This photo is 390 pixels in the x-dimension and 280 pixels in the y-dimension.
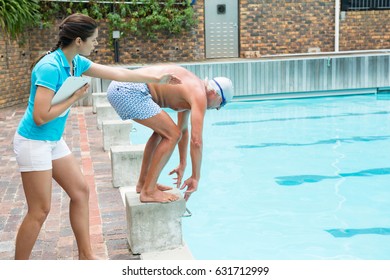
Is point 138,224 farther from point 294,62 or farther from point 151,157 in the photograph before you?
point 294,62

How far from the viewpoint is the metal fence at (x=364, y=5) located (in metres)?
17.4

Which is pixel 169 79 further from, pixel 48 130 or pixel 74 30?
pixel 48 130

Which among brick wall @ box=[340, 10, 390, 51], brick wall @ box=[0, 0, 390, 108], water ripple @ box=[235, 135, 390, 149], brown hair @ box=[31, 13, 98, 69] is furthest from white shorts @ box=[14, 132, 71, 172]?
brick wall @ box=[340, 10, 390, 51]

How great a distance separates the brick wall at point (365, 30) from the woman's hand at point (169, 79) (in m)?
15.0

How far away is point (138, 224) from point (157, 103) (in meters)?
0.87

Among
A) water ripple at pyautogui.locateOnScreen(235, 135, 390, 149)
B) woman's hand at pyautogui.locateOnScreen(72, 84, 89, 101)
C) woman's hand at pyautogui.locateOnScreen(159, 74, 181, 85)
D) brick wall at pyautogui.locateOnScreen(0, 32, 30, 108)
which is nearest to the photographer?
woman's hand at pyautogui.locateOnScreen(72, 84, 89, 101)

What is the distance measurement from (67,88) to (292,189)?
4.39 m

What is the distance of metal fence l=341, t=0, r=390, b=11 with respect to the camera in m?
17.4

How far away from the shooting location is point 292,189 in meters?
6.76

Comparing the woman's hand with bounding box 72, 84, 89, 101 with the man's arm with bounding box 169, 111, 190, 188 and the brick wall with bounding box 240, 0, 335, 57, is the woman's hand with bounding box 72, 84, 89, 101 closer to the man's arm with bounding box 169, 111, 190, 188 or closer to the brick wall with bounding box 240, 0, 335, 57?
the man's arm with bounding box 169, 111, 190, 188

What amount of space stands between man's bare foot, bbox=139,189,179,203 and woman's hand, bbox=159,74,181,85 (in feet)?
2.58

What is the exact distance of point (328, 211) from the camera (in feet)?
19.6

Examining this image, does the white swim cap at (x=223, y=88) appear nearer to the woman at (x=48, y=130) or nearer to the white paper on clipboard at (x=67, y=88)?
the woman at (x=48, y=130)

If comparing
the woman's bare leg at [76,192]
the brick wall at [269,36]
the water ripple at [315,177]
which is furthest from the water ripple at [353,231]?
the brick wall at [269,36]
